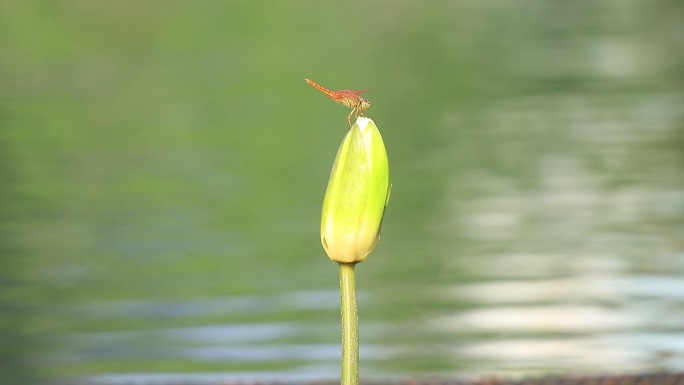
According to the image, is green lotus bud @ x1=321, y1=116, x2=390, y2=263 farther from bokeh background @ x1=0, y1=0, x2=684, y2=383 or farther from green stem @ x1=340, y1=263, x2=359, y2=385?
bokeh background @ x1=0, y1=0, x2=684, y2=383

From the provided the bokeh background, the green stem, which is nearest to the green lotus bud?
the green stem

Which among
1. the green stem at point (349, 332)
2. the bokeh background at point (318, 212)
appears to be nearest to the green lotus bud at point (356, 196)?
the green stem at point (349, 332)

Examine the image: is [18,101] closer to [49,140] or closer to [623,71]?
[49,140]

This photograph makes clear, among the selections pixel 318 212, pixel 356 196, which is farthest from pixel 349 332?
pixel 318 212

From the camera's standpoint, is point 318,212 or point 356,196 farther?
point 318,212

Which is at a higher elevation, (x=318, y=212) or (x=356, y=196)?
(x=318, y=212)

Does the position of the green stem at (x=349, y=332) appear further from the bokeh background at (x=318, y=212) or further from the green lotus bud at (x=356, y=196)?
the bokeh background at (x=318, y=212)

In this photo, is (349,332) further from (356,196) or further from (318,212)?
(318,212)
